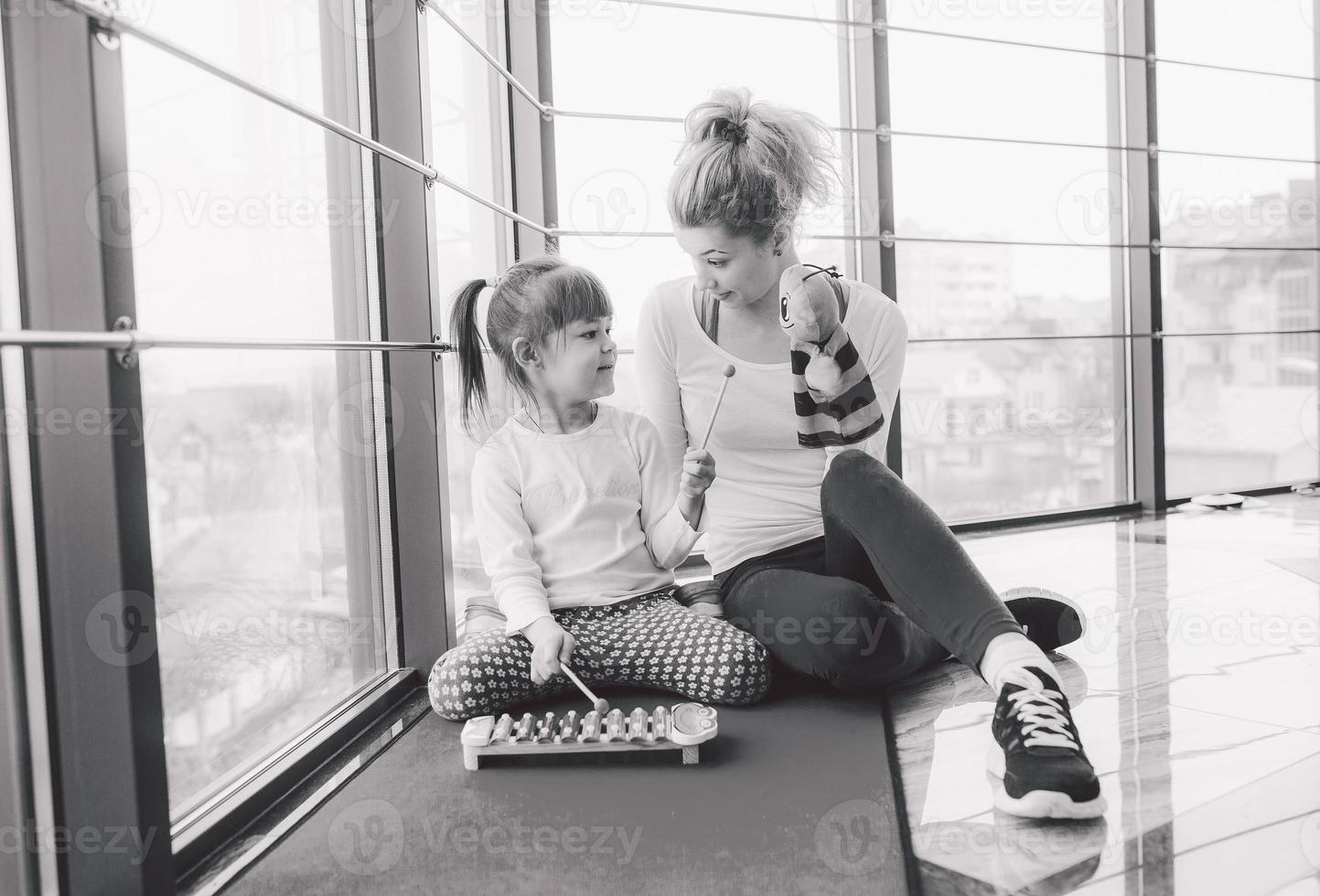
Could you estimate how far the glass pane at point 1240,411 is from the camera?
317 centimetres

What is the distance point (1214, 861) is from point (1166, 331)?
101 inches

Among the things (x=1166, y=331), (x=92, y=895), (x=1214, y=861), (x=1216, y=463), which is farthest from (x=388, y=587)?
(x=1216, y=463)

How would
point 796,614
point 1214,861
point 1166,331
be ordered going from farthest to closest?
point 1166,331
point 796,614
point 1214,861

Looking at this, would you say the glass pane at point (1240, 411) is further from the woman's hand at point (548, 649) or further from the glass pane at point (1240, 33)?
the woman's hand at point (548, 649)

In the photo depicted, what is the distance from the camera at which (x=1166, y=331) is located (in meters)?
3.09

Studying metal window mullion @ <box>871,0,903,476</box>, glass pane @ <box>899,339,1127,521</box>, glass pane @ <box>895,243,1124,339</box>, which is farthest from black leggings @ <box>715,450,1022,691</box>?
glass pane @ <box>895,243,1124,339</box>

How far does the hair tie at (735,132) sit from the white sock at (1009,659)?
2.58 ft

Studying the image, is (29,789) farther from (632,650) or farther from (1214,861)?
(1214,861)

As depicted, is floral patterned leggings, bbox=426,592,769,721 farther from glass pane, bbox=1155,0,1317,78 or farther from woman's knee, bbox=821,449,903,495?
glass pane, bbox=1155,0,1317,78

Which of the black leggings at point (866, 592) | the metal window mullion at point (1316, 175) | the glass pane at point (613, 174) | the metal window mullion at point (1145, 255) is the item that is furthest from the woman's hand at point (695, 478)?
the metal window mullion at point (1316, 175)

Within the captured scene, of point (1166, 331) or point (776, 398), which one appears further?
point (1166, 331)

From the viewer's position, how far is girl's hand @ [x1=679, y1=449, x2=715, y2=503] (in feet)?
4.37

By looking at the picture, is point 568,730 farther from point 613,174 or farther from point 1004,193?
point 1004,193

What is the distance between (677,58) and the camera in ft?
8.09
